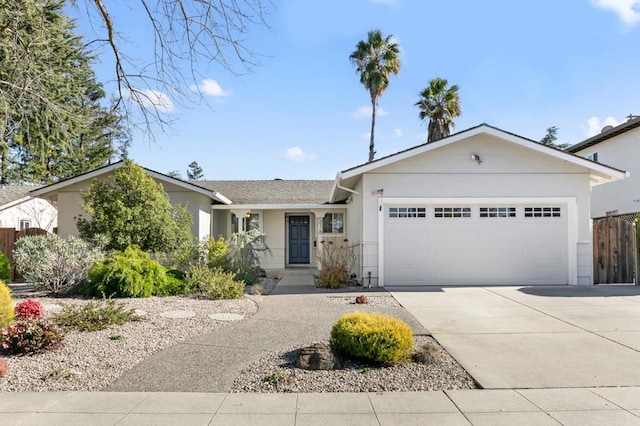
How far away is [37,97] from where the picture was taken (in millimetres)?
5711

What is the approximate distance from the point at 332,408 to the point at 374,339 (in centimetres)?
121

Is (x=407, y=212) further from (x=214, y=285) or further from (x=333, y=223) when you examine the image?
(x=214, y=285)

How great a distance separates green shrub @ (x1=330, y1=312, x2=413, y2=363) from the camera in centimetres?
494

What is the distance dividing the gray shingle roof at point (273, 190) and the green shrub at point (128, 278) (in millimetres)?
6951

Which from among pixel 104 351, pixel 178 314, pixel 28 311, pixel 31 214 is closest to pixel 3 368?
pixel 104 351

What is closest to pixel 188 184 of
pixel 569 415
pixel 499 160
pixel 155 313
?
pixel 155 313

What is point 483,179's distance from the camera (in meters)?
12.0

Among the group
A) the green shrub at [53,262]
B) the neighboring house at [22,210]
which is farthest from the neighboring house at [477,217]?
the neighboring house at [22,210]

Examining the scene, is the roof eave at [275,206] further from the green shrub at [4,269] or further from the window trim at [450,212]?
the green shrub at [4,269]

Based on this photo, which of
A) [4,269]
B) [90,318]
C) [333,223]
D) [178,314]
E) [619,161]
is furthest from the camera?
[619,161]

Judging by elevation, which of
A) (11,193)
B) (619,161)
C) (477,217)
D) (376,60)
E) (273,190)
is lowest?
(477,217)

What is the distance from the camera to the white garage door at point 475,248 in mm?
11930

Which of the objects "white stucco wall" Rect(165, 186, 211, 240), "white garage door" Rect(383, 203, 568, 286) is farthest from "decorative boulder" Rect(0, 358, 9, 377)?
"white stucco wall" Rect(165, 186, 211, 240)

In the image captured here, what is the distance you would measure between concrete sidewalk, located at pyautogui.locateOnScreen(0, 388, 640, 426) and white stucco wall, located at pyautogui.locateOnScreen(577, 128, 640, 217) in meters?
15.3
